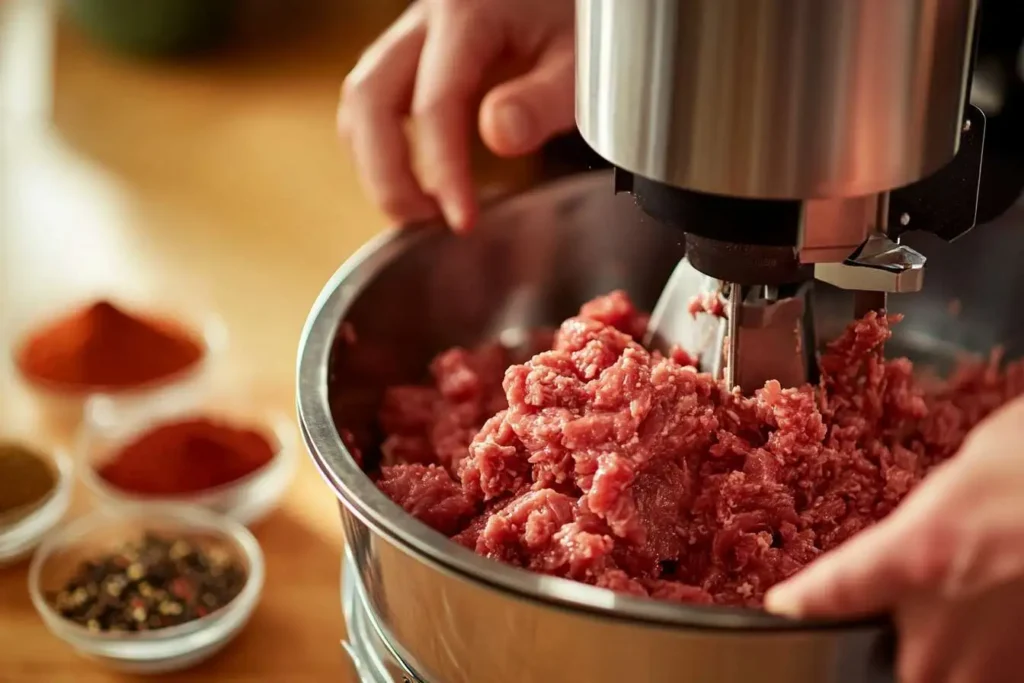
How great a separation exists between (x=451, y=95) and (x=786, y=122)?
0.49 m

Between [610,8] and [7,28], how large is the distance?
6.25 ft

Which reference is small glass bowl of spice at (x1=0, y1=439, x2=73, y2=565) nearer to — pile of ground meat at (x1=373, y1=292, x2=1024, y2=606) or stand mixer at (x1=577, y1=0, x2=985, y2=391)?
pile of ground meat at (x1=373, y1=292, x2=1024, y2=606)

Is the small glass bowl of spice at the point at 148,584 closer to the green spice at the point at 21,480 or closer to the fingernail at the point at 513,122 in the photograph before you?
the green spice at the point at 21,480

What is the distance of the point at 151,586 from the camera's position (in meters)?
1.10

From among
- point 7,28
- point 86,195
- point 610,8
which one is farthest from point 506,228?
point 7,28

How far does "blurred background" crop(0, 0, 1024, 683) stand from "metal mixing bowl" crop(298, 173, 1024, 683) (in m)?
0.08

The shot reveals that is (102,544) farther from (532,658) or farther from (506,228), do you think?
(532,658)

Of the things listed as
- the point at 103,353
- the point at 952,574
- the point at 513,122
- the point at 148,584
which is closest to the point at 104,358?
the point at 103,353

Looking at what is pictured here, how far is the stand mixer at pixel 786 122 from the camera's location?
630 mm

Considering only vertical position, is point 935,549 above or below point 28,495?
above

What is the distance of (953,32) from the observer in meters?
0.67

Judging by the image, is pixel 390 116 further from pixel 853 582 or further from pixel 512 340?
pixel 853 582

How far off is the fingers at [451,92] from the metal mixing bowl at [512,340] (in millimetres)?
40

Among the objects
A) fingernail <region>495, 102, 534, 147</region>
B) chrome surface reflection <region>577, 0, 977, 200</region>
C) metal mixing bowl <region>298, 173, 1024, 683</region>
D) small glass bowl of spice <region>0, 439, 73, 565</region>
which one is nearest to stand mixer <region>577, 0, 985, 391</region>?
chrome surface reflection <region>577, 0, 977, 200</region>
